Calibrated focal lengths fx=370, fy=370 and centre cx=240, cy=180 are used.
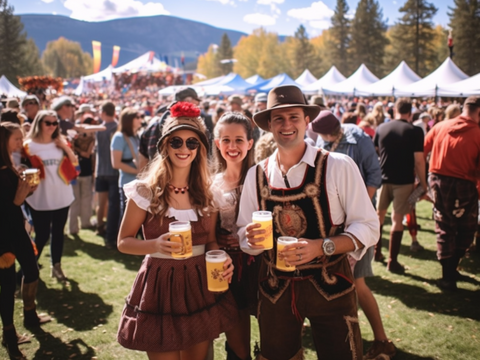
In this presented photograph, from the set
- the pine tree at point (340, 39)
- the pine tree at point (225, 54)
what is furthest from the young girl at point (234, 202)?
the pine tree at point (225, 54)

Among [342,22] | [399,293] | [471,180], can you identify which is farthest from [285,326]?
[342,22]

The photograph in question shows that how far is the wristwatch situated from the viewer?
2.01 m

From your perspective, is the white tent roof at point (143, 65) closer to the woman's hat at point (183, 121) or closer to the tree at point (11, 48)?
the tree at point (11, 48)

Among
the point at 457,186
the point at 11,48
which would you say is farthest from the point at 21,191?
the point at 11,48

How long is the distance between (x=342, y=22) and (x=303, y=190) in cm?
6415

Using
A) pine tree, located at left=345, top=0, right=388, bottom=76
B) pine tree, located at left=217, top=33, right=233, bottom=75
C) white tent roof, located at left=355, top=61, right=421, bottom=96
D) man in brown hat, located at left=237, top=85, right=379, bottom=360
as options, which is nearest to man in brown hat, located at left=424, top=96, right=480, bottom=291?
man in brown hat, located at left=237, top=85, right=379, bottom=360

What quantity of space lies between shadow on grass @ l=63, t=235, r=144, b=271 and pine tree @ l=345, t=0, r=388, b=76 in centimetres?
5283

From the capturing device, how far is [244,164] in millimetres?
2943

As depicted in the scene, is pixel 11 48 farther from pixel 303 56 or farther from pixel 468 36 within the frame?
pixel 468 36

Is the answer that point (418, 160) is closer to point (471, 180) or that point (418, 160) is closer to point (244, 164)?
point (471, 180)

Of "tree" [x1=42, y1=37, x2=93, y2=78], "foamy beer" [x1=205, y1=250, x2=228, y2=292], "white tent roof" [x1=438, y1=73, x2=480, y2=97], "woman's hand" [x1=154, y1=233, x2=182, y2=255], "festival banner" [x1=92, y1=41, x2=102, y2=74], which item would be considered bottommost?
"foamy beer" [x1=205, y1=250, x2=228, y2=292]

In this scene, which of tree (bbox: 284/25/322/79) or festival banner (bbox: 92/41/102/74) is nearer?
festival banner (bbox: 92/41/102/74)

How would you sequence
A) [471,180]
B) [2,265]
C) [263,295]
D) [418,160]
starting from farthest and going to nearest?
[418,160] → [471,180] → [2,265] → [263,295]

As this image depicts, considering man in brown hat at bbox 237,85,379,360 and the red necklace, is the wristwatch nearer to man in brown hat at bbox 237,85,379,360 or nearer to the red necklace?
man in brown hat at bbox 237,85,379,360
